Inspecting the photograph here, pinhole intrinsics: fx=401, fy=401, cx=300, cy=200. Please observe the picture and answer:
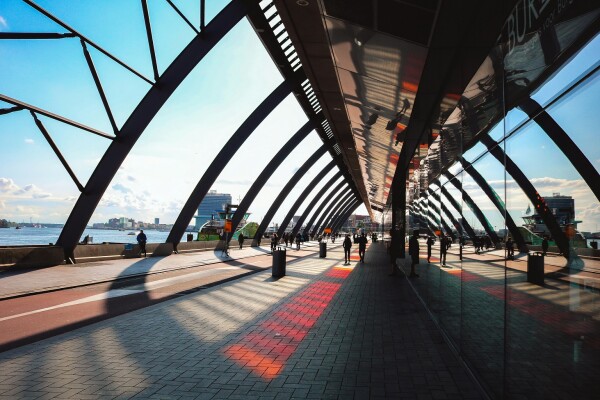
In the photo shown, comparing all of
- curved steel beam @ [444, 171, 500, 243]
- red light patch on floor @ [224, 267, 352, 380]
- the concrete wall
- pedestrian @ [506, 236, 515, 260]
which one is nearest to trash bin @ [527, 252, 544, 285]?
pedestrian @ [506, 236, 515, 260]

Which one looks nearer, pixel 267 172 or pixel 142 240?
pixel 142 240

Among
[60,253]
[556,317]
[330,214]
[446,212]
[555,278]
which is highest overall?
[330,214]

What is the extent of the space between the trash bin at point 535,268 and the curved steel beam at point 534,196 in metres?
0.30

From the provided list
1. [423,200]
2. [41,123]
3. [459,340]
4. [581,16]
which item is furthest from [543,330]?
[41,123]

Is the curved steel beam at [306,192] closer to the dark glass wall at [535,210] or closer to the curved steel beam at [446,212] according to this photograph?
the curved steel beam at [446,212]

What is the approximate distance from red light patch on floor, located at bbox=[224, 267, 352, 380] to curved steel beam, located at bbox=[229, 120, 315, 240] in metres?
17.3

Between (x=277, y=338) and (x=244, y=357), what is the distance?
104 centimetres

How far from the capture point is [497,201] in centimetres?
426

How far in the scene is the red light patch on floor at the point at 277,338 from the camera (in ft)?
16.5

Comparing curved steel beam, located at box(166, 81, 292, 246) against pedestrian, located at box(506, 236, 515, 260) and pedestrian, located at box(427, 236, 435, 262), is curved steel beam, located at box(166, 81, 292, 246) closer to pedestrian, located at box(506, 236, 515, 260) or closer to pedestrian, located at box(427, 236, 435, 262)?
pedestrian, located at box(427, 236, 435, 262)

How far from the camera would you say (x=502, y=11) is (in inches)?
172

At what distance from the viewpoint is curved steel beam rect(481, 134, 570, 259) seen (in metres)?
2.55

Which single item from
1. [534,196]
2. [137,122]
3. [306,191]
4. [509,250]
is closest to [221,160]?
[137,122]

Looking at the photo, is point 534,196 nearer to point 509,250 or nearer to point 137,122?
point 509,250
